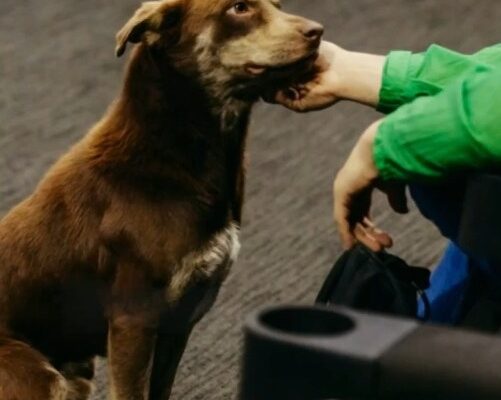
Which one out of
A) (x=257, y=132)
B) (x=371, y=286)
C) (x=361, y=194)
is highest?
(x=361, y=194)

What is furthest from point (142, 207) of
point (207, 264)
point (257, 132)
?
point (257, 132)

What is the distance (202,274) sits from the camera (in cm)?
141

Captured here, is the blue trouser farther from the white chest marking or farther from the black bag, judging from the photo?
the white chest marking

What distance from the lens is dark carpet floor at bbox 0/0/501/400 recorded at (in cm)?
204

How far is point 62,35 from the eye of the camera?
3131 mm

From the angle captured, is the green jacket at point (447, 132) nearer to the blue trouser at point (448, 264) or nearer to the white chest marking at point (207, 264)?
the blue trouser at point (448, 264)

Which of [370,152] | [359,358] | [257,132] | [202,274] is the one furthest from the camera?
[257,132]

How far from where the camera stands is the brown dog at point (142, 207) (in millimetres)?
1372

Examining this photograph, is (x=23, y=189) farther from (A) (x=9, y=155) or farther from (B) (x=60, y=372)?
(B) (x=60, y=372)

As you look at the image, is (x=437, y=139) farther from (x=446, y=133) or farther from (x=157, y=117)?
(x=157, y=117)

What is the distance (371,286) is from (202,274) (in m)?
0.28

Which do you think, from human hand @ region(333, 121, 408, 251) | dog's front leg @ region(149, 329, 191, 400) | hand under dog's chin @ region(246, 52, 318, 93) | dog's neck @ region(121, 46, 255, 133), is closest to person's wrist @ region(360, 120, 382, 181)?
human hand @ region(333, 121, 408, 251)

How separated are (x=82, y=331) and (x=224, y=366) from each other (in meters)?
0.46

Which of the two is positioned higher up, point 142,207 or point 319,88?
point 319,88
